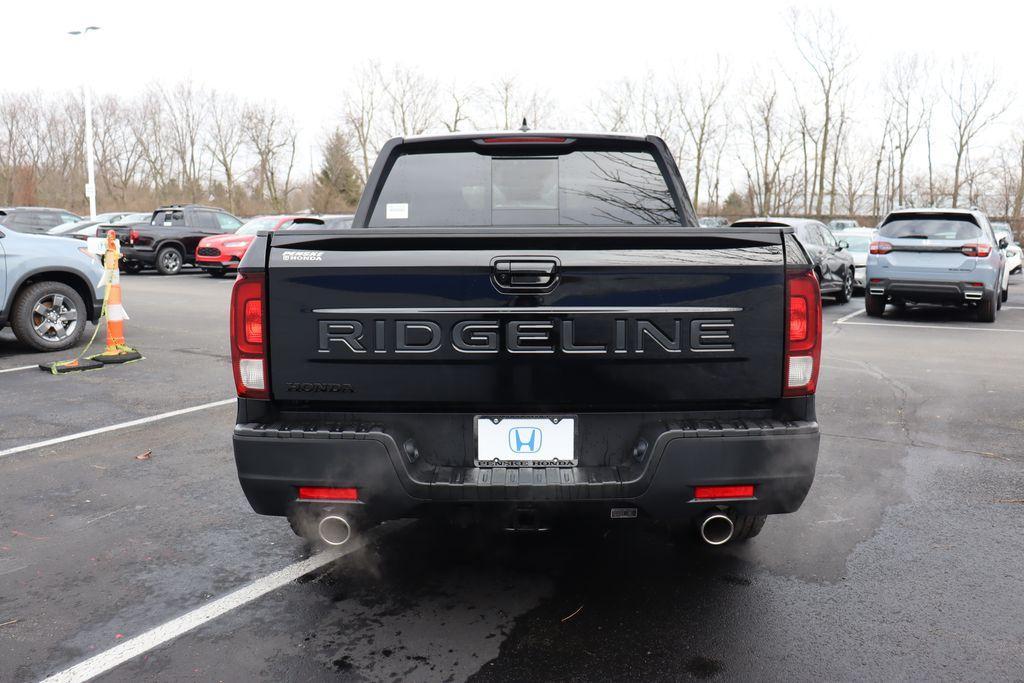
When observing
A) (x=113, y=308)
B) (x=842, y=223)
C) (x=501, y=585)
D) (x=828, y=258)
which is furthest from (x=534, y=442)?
(x=842, y=223)

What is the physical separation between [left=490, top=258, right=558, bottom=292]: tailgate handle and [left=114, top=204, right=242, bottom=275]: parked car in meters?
21.7

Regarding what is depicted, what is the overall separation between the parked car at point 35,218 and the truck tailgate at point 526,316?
21.9m

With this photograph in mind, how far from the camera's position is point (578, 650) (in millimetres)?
2879

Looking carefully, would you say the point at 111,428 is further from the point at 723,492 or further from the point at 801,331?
the point at 801,331

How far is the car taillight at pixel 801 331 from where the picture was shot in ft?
9.40

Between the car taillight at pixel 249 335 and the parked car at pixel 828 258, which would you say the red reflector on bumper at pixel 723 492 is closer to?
the car taillight at pixel 249 335

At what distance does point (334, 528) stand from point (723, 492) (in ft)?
4.57

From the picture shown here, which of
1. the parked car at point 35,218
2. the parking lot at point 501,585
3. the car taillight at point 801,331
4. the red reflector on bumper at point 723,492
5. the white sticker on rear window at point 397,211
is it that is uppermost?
the parked car at point 35,218

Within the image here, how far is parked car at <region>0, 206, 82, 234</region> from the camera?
72.4ft

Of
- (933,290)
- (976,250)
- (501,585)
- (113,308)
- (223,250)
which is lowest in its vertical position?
(501,585)

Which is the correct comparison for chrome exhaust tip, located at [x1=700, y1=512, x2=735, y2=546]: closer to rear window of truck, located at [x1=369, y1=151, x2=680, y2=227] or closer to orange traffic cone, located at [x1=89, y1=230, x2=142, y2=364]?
rear window of truck, located at [x1=369, y1=151, x2=680, y2=227]

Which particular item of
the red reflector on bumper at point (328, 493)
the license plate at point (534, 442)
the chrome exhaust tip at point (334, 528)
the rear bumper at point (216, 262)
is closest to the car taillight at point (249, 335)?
the red reflector on bumper at point (328, 493)

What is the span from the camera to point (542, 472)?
2.86 m

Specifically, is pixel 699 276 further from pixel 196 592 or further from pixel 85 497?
pixel 85 497
